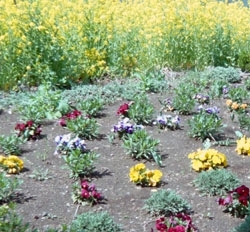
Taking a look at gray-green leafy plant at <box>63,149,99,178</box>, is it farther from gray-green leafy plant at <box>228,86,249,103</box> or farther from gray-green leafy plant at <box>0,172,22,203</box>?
gray-green leafy plant at <box>228,86,249,103</box>

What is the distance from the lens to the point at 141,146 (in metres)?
5.46

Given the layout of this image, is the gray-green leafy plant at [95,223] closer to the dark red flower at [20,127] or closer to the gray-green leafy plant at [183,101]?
the dark red flower at [20,127]

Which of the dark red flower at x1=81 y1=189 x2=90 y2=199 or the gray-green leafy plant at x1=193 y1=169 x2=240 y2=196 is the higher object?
the dark red flower at x1=81 y1=189 x2=90 y2=199

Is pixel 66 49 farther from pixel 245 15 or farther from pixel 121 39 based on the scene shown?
pixel 245 15

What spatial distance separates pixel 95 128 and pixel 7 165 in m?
1.12

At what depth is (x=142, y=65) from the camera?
8602mm

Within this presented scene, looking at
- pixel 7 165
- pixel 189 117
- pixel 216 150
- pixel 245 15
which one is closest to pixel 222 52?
pixel 245 15

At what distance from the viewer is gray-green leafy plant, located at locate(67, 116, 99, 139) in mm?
5895

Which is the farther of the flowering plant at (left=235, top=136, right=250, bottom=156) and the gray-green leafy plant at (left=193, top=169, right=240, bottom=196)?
the flowering plant at (left=235, top=136, right=250, bottom=156)

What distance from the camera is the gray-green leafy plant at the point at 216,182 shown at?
4.78 m

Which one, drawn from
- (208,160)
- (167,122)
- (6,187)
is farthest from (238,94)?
(6,187)

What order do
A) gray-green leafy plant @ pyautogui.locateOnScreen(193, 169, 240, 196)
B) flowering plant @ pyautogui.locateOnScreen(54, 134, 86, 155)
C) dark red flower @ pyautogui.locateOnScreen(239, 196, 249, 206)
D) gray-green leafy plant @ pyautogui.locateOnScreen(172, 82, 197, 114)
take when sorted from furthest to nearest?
gray-green leafy plant @ pyautogui.locateOnScreen(172, 82, 197, 114), flowering plant @ pyautogui.locateOnScreen(54, 134, 86, 155), gray-green leafy plant @ pyautogui.locateOnScreen(193, 169, 240, 196), dark red flower @ pyautogui.locateOnScreen(239, 196, 249, 206)

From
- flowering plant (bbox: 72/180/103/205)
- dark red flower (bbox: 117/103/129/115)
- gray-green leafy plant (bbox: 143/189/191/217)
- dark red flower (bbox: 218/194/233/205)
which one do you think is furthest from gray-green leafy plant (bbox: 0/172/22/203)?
dark red flower (bbox: 117/103/129/115)

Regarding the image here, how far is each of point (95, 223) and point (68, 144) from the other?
1420 mm
